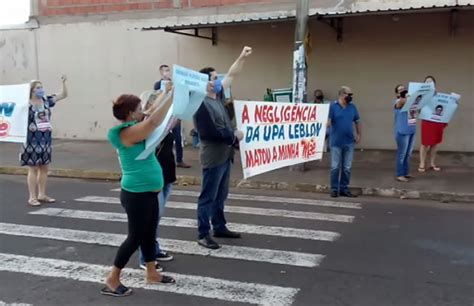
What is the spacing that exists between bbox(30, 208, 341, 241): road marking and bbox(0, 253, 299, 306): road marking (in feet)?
5.47

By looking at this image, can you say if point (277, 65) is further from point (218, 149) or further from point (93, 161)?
point (218, 149)

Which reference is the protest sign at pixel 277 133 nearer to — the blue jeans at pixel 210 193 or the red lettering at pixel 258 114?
the red lettering at pixel 258 114

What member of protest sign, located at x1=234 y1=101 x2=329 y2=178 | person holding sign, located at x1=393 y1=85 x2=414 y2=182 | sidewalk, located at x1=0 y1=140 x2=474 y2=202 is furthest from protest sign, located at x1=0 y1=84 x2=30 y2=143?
person holding sign, located at x1=393 y1=85 x2=414 y2=182

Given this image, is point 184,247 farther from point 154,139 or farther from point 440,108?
point 440,108

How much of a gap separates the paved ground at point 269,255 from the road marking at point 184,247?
0.01m

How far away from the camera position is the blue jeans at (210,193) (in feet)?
18.3

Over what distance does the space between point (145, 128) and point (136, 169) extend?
0.41 metres

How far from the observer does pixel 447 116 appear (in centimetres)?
1040

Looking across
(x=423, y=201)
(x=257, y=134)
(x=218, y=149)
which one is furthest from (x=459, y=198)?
(x=218, y=149)

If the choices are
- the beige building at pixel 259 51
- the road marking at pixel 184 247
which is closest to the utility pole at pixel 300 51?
the beige building at pixel 259 51

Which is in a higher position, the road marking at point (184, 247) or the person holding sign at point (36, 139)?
the person holding sign at point (36, 139)

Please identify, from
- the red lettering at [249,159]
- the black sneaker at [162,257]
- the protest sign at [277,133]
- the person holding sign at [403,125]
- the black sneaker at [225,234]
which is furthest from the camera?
the person holding sign at [403,125]

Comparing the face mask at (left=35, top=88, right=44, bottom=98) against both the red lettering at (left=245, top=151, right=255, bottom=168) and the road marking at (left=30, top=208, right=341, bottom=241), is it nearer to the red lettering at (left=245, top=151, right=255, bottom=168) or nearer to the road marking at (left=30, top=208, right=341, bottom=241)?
the road marking at (left=30, top=208, right=341, bottom=241)

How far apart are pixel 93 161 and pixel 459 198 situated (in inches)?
303
